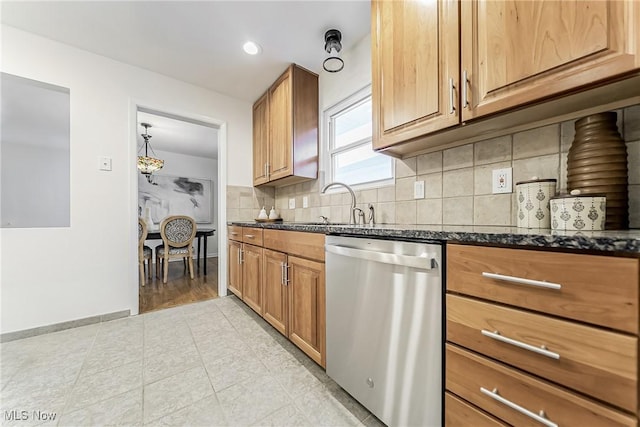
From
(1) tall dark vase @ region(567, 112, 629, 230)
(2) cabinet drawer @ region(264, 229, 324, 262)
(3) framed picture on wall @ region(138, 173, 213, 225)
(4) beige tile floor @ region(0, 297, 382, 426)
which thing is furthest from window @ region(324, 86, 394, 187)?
(3) framed picture on wall @ region(138, 173, 213, 225)

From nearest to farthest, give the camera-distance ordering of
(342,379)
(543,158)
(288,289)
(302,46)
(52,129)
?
(543,158) → (342,379) → (288,289) → (302,46) → (52,129)

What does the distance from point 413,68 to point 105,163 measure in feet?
8.60

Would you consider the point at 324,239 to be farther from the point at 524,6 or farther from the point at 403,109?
the point at 524,6

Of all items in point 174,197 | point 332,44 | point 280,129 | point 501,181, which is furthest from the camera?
point 174,197

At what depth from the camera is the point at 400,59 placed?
50.2 inches

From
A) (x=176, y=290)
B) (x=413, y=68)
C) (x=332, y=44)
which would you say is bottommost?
(x=176, y=290)

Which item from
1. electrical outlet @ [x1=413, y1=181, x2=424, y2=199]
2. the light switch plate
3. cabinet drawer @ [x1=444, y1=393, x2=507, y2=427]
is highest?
the light switch plate

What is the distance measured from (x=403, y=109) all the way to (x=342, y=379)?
1395mm

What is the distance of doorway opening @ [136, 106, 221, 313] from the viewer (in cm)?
313

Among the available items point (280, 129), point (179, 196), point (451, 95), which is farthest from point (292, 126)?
point (179, 196)

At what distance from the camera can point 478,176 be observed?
1291mm

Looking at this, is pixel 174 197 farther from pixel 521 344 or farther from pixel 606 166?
pixel 606 166

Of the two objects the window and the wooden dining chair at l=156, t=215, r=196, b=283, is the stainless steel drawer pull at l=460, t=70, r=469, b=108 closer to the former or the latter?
the window

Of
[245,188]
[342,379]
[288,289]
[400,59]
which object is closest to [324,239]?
[288,289]
